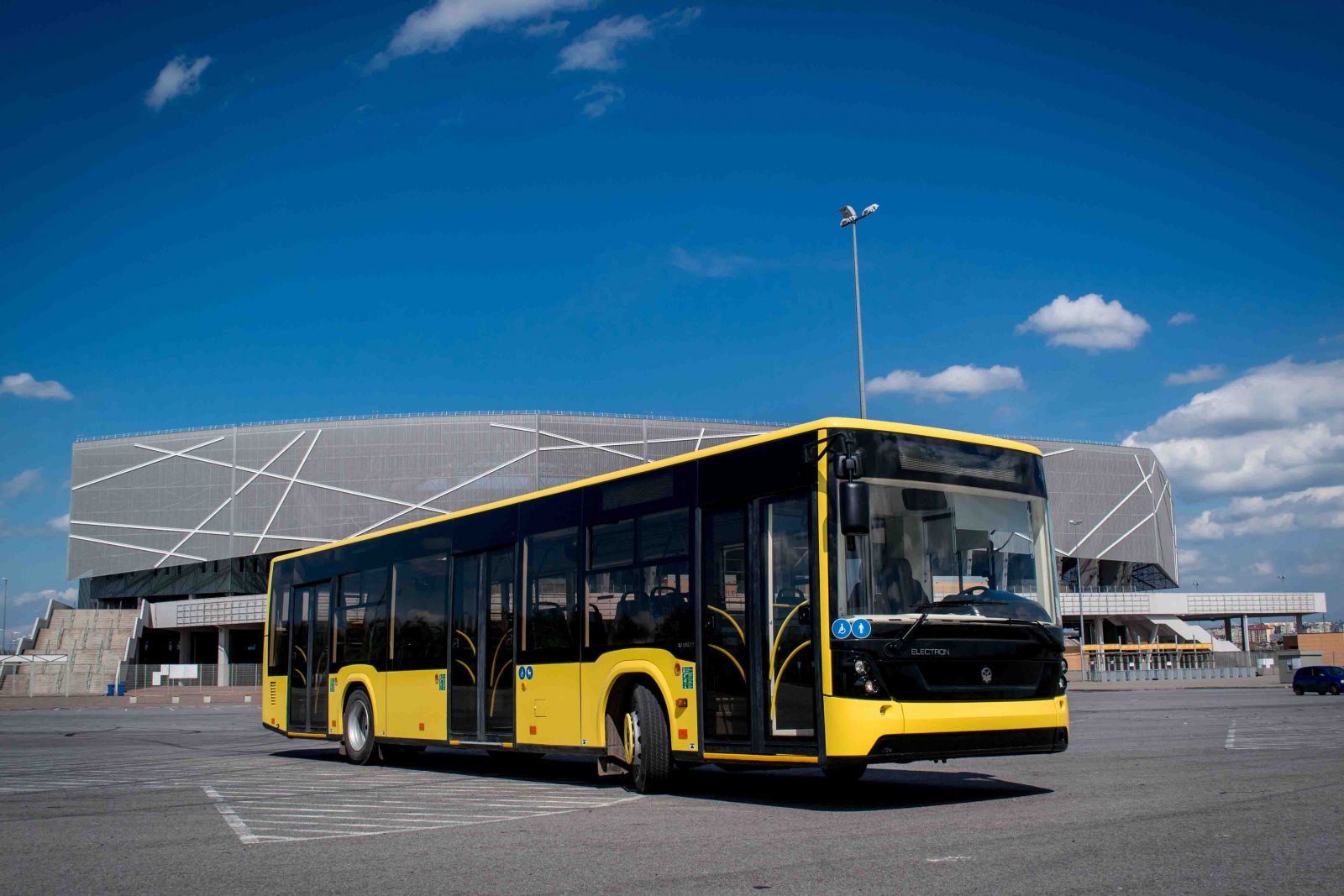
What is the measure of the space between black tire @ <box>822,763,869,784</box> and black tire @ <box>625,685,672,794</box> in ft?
4.73

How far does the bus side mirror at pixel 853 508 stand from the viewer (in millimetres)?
8719

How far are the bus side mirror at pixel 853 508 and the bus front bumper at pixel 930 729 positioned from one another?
1.25 meters

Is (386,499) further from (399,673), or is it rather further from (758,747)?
(758,747)

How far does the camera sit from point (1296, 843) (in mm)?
7004

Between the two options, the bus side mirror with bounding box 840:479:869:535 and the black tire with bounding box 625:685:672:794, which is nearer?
the bus side mirror with bounding box 840:479:869:535

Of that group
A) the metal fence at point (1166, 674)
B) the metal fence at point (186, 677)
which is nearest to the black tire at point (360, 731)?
the metal fence at point (186, 677)

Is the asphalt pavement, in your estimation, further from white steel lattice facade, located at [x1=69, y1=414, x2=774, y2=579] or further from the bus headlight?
white steel lattice facade, located at [x1=69, y1=414, x2=774, y2=579]

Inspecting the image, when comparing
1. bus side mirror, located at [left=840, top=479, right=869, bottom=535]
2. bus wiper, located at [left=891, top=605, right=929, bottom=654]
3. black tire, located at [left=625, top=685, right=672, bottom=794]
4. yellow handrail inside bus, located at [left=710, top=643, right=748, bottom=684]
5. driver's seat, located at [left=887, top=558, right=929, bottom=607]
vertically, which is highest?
bus side mirror, located at [left=840, top=479, right=869, bottom=535]

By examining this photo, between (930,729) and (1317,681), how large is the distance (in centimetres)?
4232

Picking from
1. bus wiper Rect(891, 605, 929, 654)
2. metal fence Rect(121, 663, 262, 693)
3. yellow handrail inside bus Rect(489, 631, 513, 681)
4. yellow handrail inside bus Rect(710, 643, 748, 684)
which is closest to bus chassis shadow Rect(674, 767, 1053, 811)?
yellow handrail inside bus Rect(710, 643, 748, 684)

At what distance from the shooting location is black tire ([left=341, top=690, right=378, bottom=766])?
1612 cm

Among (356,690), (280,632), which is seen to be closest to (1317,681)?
(280,632)

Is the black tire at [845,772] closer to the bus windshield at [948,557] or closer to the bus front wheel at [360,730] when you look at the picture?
the bus windshield at [948,557]

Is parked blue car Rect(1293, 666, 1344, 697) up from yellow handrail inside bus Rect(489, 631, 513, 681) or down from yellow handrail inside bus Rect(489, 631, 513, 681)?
down
